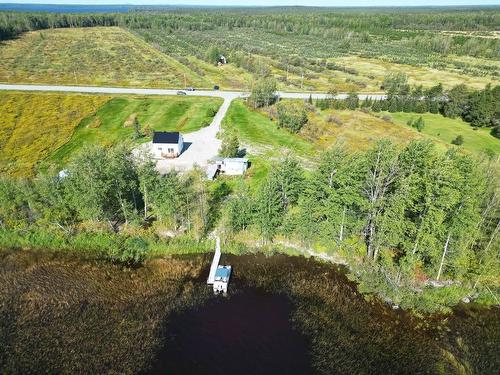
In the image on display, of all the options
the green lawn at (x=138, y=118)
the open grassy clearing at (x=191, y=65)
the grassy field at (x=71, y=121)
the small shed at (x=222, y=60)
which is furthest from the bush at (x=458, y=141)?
the small shed at (x=222, y=60)

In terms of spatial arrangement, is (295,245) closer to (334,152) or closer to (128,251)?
(334,152)

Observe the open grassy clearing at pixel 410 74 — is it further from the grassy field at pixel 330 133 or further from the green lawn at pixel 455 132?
the grassy field at pixel 330 133

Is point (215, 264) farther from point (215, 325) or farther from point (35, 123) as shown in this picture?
point (35, 123)

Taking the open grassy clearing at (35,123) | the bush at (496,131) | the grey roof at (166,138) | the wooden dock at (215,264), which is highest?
the grey roof at (166,138)

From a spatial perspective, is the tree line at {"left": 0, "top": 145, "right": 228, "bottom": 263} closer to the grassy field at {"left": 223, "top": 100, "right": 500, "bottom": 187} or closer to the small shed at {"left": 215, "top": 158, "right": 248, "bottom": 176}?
the small shed at {"left": 215, "top": 158, "right": 248, "bottom": 176}

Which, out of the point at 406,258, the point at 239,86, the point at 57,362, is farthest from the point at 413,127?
the point at 57,362

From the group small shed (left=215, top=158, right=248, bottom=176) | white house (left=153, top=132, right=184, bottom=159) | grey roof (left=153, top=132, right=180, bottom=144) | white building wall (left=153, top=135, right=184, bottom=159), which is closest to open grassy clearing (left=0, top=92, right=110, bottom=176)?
white building wall (left=153, top=135, right=184, bottom=159)
